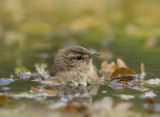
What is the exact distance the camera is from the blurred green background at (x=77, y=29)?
10.8 metres

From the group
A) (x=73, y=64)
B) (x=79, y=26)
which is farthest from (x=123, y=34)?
(x=73, y=64)

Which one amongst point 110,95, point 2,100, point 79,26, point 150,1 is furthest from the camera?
point 150,1

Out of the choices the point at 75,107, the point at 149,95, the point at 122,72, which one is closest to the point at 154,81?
the point at 122,72

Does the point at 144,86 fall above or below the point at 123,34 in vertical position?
below

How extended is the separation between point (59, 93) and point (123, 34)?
7992 mm

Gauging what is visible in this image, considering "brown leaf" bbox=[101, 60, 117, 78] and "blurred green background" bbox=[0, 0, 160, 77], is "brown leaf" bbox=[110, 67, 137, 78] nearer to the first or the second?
"brown leaf" bbox=[101, 60, 117, 78]

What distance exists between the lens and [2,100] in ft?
20.2

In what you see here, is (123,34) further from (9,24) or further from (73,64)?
(73,64)

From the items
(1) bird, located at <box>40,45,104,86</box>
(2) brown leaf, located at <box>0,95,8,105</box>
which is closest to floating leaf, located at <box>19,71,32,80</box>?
(1) bird, located at <box>40,45,104,86</box>

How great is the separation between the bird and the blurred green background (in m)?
1.39

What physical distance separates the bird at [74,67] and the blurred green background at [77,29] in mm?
1392

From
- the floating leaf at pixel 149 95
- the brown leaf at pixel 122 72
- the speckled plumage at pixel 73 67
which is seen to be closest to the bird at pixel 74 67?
the speckled plumage at pixel 73 67

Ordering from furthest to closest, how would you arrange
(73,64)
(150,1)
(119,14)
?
1. (150,1)
2. (119,14)
3. (73,64)

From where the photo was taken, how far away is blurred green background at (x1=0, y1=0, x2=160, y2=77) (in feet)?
35.6
